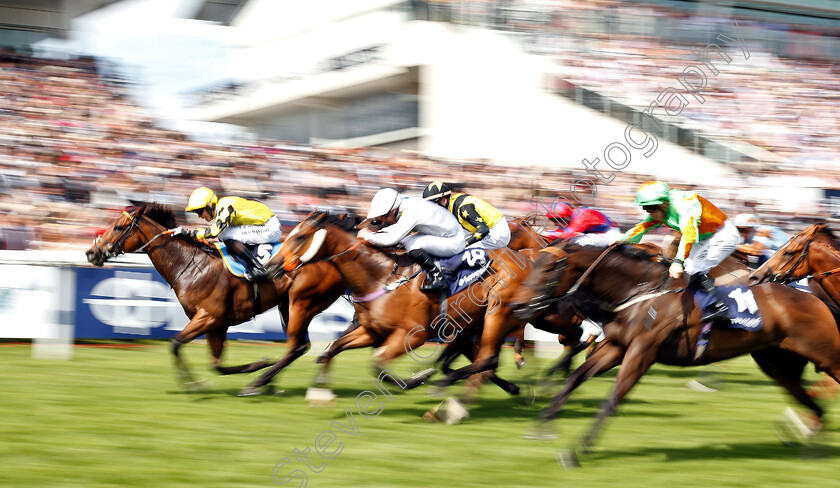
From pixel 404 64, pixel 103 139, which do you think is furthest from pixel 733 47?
pixel 103 139

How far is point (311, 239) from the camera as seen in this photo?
6.93m

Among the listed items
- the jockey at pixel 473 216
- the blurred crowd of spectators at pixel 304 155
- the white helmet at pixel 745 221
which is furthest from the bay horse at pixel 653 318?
the blurred crowd of spectators at pixel 304 155

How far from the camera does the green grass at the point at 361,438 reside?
469 centimetres

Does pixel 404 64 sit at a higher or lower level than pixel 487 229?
higher

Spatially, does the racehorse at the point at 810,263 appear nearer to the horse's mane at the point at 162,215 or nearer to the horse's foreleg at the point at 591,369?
the horse's foreleg at the point at 591,369

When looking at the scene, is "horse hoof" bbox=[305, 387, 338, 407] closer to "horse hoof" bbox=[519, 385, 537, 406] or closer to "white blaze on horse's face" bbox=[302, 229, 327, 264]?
"white blaze on horse's face" bbox=[302, 229, 327, 264]

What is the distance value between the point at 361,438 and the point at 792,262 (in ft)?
13.3

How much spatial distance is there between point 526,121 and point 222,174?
683 cm

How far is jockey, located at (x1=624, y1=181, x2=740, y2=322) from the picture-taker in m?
5.32

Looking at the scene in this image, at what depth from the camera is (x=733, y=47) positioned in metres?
17.4

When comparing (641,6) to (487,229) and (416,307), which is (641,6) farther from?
(416,307)

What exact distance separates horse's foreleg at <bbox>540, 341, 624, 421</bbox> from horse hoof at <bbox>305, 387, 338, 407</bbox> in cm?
202

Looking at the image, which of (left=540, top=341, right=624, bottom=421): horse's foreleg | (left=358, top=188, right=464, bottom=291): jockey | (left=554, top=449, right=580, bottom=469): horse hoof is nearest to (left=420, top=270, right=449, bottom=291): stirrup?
(left=358, top=188, right=464, bottom=291): jockey

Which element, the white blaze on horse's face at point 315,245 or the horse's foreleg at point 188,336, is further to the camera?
the horse's foreleg at point 188,336
